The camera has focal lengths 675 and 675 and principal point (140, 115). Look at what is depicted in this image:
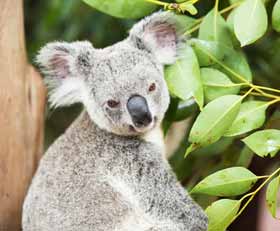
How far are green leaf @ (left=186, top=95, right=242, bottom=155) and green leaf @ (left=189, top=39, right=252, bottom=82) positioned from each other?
0.27 metres

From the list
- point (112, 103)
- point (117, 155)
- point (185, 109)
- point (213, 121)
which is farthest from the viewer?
point (185, 109)

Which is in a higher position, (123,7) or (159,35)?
(123,7)

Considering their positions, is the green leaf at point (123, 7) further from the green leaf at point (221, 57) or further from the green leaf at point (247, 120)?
the green leaf at point (247, 120)

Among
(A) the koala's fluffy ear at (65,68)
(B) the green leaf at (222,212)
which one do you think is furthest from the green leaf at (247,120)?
(A) the koala's fluffy ear at (65,68)

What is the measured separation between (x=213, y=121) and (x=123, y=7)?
543 millimetres

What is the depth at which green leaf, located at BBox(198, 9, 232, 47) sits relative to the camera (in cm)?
240

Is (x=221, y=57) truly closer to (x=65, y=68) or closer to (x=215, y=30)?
(x=215, y=30)

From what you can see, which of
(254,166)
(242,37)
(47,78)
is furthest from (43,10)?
(242,37)

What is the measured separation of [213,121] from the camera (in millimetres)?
2129

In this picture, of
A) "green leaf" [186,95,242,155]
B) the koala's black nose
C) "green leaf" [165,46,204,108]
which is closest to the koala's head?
the koala's black nose

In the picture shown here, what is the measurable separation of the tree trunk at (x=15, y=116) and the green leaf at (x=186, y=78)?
0.70m

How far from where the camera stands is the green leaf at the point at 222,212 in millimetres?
2174

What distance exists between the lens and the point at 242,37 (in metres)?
2.12

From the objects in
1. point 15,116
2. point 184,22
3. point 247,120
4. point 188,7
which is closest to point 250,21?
point 188,7
